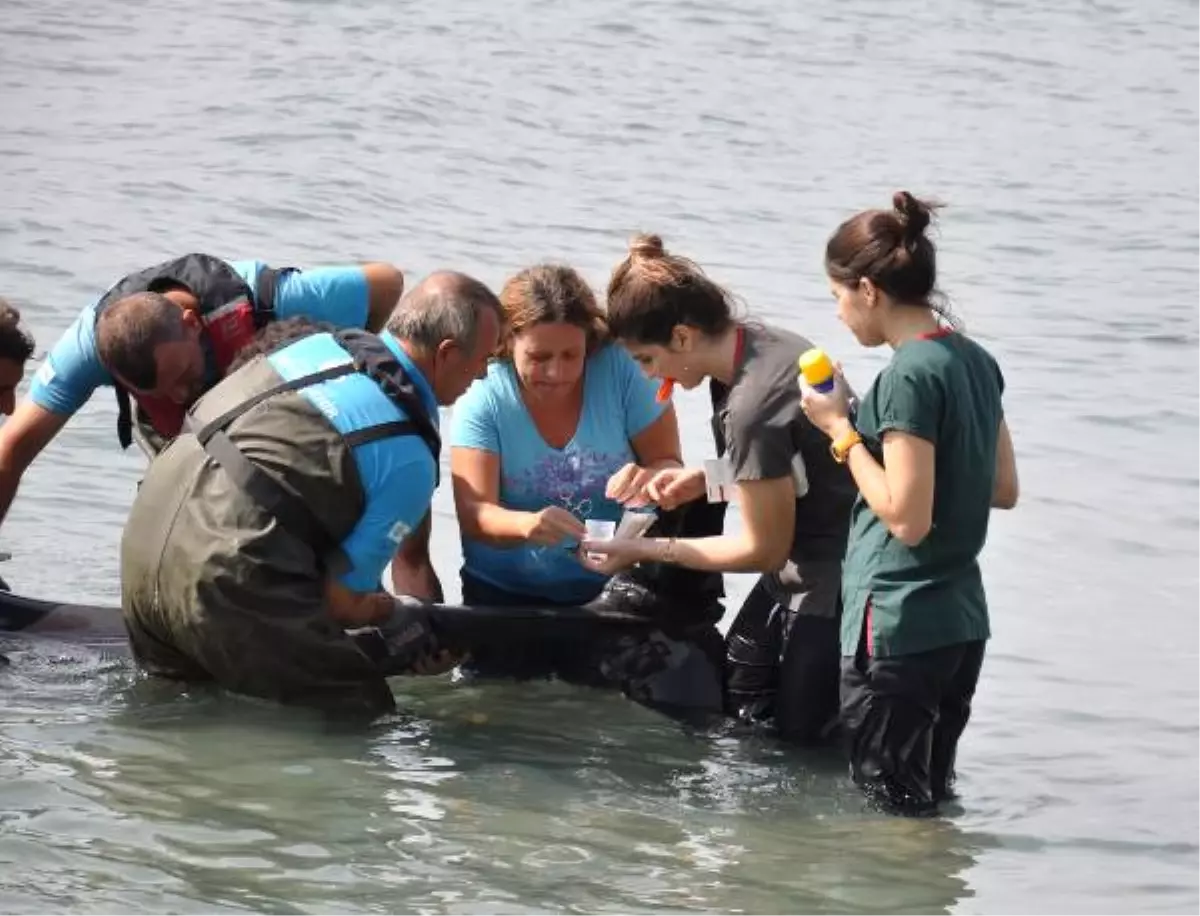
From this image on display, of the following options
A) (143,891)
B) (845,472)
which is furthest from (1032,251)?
(143,891)

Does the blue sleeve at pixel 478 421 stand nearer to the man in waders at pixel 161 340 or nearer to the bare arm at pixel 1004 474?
the man in waders at pixel 161 340

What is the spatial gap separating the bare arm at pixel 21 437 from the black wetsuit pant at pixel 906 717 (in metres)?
2.59

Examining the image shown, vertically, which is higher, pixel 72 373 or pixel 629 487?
pixel 72 373

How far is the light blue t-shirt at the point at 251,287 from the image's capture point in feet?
22.6

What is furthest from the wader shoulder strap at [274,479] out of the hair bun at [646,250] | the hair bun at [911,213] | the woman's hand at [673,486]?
the hair bun at [911,213]

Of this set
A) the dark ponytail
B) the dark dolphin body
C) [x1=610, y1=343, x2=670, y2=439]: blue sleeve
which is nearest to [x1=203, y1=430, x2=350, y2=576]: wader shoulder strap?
the dark dolphin body

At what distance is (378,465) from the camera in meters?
6.23

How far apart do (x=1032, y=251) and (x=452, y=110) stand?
17.7 feet

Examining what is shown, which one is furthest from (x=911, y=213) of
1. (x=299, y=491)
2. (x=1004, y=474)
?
(x=299, y=491)

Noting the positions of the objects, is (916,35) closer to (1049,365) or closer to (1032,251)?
(1032,251)

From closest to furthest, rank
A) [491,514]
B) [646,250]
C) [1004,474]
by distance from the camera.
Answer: [1004,474]
[646,250]
[491,514]

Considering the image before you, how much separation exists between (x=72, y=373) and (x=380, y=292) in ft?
3.66

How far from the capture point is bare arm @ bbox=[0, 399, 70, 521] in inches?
275

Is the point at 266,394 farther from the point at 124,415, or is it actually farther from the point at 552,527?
the point at 552,527
